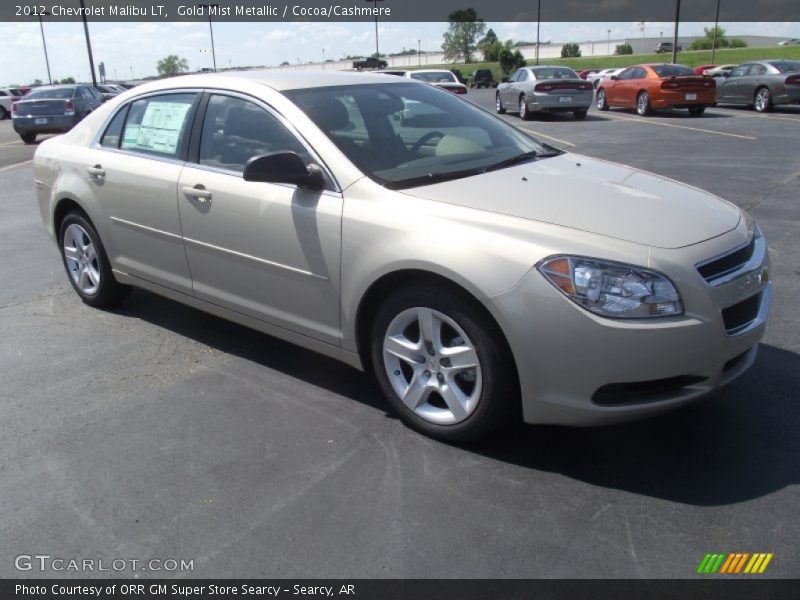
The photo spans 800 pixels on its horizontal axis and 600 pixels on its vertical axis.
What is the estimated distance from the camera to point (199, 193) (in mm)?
3990

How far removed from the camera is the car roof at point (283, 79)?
4.05 m

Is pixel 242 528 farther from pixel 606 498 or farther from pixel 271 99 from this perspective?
pixel 271 99

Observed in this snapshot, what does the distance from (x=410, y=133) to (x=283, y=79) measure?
31.8 inches

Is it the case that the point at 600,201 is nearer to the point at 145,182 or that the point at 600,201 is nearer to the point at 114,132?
the point at 145,182

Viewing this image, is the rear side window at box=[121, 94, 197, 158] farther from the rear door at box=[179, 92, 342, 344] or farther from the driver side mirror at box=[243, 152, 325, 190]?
the driver side mirror at box=[243, 152, 325, 190]

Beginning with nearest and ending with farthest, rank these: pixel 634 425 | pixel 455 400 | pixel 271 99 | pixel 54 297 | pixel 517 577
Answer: pixel 517 577, pixel 455 400, pixel 634 425, pixel 271 99, pixel 54 297

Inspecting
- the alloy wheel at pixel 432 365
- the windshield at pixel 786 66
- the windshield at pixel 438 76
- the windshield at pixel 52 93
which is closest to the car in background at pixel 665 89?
the windshield at pixel 786 66

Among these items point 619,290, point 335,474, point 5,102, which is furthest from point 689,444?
point 5,102

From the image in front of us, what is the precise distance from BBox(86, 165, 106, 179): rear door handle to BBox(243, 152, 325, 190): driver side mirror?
5.79ft

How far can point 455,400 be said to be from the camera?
321 centimetres

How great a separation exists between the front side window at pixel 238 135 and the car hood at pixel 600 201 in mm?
880

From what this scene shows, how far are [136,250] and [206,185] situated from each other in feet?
3.05

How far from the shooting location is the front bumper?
9.03 feet

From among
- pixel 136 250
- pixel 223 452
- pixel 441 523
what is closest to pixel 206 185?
pixel 136 250
